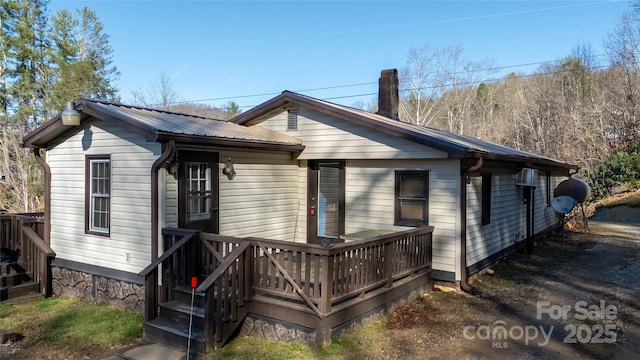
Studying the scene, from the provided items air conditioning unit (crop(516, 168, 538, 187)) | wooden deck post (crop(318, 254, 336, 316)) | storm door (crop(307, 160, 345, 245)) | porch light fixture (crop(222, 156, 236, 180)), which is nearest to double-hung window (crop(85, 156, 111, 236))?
porch light fixture (crop(222, 156, 236, 180))

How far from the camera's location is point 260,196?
8.03m

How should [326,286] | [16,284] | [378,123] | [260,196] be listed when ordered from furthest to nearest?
1. [260,196]
2. [16,284]
3. [378,123]
4. [326,286]

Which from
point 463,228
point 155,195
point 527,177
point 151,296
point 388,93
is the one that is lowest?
point 151,296

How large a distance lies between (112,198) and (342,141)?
4281mm

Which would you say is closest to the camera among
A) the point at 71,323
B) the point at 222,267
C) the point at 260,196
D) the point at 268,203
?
the point at 222,267

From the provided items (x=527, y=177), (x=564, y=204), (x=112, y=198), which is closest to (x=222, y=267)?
(x=112, y=198)

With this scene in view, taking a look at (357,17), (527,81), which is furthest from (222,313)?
(527,81)

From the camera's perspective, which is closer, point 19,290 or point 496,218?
point 19,290

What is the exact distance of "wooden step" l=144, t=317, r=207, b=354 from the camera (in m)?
4.98

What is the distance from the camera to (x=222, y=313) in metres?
5.18

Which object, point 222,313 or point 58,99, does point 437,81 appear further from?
point 222,313

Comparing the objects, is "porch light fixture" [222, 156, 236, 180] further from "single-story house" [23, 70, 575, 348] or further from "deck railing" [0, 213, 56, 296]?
"deck railing" [0, 213, 56, 296]

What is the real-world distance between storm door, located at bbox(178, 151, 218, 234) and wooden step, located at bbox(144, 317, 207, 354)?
1.54 meters

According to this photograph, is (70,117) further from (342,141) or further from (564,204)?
(564,204)
